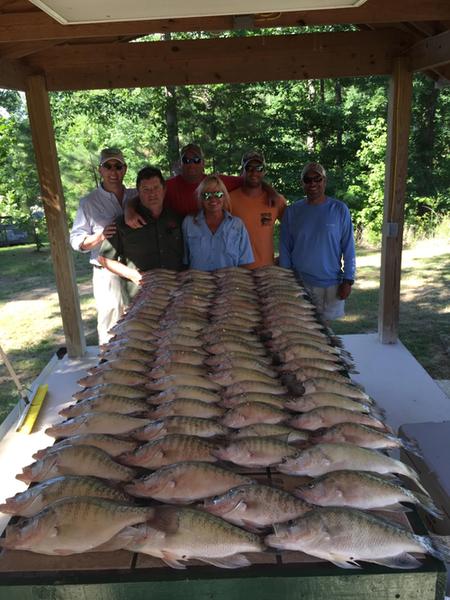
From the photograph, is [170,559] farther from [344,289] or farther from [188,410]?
[344,289]

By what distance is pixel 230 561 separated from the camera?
148 cm

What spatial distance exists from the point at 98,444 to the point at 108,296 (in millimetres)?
3340

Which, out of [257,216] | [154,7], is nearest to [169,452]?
[154,7]

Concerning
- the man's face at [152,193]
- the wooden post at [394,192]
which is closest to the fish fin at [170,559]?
the man's face at [152,193]

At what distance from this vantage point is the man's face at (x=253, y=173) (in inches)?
188

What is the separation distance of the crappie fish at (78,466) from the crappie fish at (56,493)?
0.07 meters

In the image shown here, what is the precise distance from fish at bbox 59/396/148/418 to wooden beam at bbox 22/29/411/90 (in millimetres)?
4305

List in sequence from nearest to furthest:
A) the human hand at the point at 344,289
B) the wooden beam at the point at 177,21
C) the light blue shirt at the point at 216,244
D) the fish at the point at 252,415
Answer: the fish at the point at 252,415, the wooden beam at the point at 177,21, the light blue shirt at the point at 216,244, the human hand at the point at 344,289

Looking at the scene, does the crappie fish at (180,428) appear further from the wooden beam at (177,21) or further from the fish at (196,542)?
the wooden beam at (177,21)

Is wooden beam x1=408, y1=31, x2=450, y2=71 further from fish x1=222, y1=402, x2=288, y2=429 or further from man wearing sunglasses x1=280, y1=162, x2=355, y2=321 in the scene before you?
fish x1=222, y1=402, x2=288, y2=429

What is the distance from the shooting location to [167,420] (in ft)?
6.59

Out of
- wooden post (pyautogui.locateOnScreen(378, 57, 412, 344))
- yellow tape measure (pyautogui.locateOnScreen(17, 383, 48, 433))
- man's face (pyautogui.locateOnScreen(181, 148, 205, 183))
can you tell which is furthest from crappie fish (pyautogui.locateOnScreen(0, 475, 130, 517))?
wooden post (pyautogui.locateOnScreen(378, 57, 412, 344))

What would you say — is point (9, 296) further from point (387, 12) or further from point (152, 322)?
point (387, 12)

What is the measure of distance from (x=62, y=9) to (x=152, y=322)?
1.75m
